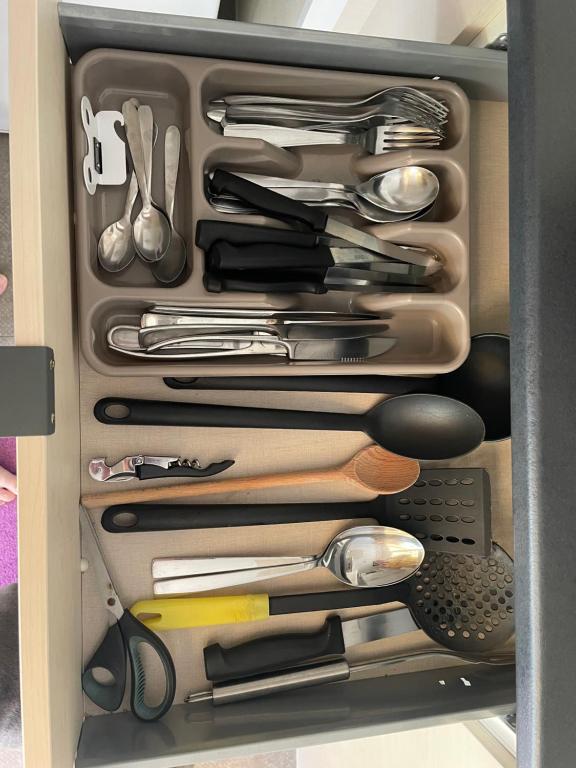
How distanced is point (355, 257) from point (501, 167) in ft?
0.79

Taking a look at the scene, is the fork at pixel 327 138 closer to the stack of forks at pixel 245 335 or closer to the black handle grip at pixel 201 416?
the stack of forks at pixel 245 335

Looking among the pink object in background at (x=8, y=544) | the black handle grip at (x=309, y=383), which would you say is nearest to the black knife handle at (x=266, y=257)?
the black handle grip at (x=309, y=383)

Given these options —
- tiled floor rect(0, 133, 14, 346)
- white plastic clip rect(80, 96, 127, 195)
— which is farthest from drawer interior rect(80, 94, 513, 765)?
tiled floor rect(0, 133, 14, 346)

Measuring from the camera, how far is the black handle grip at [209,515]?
71 cm

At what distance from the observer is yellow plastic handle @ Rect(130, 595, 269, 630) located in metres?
0.72

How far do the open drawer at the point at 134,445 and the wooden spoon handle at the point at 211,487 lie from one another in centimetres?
2

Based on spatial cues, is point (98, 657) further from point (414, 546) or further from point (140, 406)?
point (414, 546)

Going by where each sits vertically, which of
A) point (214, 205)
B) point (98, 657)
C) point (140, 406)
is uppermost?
point (214, 205)

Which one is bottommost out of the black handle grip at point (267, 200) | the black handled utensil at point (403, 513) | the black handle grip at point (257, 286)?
the black handled utensil at point (403, 513)

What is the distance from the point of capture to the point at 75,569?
0.67m

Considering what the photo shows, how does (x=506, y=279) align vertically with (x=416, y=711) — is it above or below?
above

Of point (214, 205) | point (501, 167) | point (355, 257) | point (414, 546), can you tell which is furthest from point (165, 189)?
point (414, 546)

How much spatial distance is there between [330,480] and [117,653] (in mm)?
316

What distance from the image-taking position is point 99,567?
711 mm
